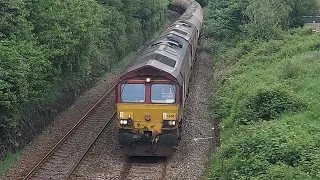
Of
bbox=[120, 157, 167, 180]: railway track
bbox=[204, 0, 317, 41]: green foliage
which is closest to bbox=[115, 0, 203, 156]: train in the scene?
bbox=[120, 157, 167, 180]: railway track

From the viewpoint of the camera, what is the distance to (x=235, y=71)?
76.4ft

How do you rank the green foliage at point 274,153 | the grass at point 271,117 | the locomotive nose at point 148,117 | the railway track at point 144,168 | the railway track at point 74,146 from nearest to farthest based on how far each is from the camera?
the green foliage at point 274,153 < the grass at point 271,117 < the railway track at point 144,168 < the railway track at point 74,146 < the locomotive nose at point 148,117

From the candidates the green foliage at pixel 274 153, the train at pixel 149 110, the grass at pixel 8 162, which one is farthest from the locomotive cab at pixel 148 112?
the grass at pixel 8 162

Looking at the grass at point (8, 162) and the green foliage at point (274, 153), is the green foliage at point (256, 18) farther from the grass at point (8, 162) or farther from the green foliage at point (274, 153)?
the grass at point (8, 162)

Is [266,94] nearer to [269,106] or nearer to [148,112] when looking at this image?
[269,106]

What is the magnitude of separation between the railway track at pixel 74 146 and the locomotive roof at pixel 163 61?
10.2 feet

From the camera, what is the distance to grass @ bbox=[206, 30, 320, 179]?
1084cm

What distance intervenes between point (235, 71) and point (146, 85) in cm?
933

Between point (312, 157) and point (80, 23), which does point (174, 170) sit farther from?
point (80, 23)

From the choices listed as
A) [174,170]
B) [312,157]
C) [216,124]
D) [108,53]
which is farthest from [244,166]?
[108,53]


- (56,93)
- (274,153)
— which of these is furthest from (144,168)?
(56,93)

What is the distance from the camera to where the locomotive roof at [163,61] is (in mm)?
14922

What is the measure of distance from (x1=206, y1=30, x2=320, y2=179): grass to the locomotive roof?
2513 millimetres

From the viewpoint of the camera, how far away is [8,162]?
15.0 metres
